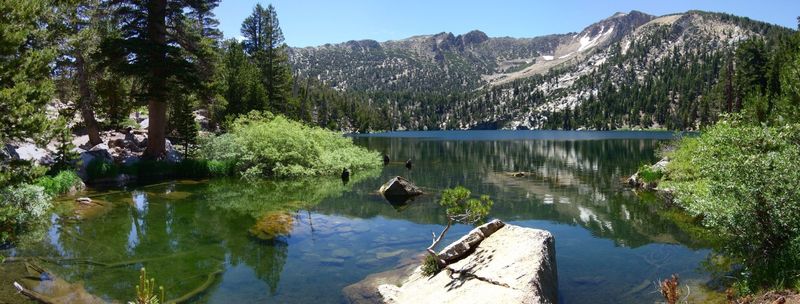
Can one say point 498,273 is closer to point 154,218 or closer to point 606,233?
point 606,233

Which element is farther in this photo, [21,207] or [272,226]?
[272,226]

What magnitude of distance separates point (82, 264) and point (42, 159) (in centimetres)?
A: 1637

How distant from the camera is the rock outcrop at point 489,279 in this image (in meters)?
10.0

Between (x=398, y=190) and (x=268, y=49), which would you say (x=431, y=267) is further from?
(x=268, y=49)

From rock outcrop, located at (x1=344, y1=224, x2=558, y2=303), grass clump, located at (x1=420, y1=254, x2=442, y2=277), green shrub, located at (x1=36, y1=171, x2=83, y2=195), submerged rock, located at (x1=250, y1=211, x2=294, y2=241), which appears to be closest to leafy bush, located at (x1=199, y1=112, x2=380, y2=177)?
green shrub, located at (x1=36, y1=171, x2=83, y2=195)

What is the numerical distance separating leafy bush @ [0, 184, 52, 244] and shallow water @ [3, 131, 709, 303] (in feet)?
2.59

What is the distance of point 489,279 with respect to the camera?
10.7 meters

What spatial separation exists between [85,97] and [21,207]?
20331mm

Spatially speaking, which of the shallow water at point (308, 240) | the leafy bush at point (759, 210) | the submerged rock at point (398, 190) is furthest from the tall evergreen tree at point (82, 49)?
the leafy bush at point (759, 210)

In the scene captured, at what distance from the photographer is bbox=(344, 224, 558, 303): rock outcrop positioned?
32.9ft

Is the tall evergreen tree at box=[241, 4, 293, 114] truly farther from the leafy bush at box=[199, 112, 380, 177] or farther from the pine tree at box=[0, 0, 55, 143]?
the pine tree at box=[0, 0, 55, 143]

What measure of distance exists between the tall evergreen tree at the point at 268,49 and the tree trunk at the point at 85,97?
31.8 m

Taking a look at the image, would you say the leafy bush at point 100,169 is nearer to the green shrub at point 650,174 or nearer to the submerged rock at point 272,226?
Result: the submerged rock at point 272,226

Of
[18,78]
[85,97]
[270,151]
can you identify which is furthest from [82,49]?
[18,78]
